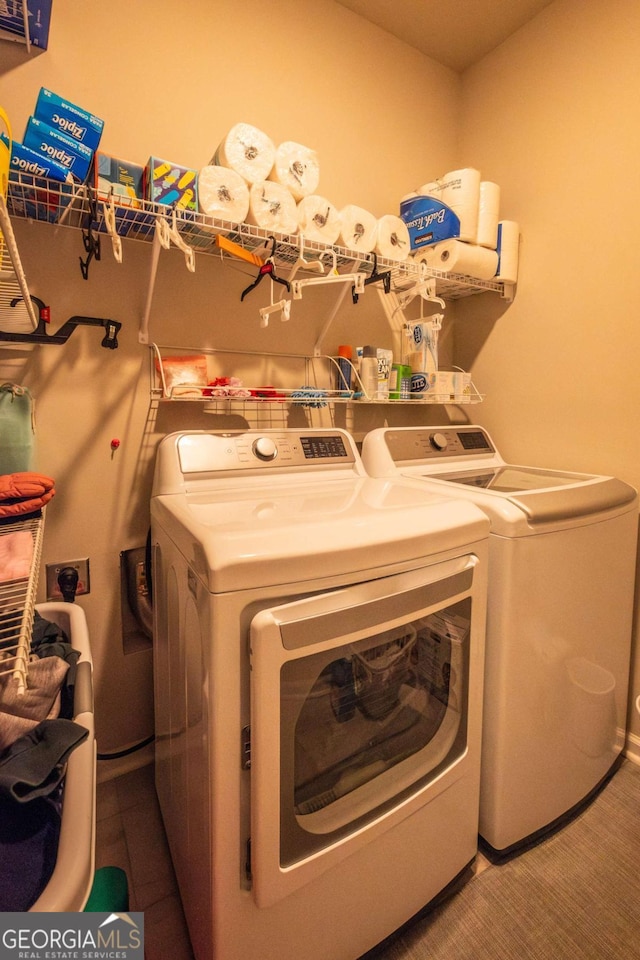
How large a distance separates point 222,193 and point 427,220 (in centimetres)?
90

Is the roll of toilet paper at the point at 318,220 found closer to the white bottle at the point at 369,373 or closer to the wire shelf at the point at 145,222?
the wire shelf at the point at 145,222

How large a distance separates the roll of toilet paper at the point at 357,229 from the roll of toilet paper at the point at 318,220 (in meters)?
0.04

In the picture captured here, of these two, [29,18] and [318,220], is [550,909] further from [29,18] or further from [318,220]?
[29,18]

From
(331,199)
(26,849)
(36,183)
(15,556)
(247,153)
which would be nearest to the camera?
(26,849)

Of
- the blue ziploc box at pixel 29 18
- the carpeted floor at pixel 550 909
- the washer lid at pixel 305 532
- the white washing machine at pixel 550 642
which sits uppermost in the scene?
the blue ziploc box at pixel 29 18

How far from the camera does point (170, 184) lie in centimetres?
129

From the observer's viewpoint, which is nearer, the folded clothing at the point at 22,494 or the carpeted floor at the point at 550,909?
the folded clothing at the point at 22,494

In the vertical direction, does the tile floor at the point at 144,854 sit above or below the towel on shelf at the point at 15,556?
below

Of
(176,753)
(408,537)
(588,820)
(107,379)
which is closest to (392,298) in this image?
(107,379)

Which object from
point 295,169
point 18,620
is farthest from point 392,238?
point 18,620

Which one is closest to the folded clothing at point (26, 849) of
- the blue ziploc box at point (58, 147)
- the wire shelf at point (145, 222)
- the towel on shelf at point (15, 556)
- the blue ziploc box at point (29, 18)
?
the towel on shelf at point (15, 556)

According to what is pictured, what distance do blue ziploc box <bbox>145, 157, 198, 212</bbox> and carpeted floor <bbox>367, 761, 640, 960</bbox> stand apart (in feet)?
6.51

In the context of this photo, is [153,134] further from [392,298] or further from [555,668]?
[555,668]

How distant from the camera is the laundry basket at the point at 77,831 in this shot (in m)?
0.51
